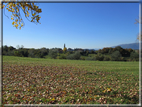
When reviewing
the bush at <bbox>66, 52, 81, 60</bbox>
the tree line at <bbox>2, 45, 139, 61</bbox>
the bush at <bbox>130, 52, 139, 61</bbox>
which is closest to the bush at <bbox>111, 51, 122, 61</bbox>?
the tree line at <bbox>2, 45, 139, 61</bbox>

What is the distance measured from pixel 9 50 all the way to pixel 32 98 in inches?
860

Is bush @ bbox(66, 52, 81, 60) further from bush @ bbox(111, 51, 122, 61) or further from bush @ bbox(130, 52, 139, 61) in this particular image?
bush @ bbox(130, 52, 139, 61)

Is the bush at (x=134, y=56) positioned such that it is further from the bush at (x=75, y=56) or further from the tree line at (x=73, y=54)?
the bush at (x=75, y=56)

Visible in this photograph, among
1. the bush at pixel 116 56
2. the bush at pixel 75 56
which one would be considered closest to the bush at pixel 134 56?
the bush at pixel 116 56

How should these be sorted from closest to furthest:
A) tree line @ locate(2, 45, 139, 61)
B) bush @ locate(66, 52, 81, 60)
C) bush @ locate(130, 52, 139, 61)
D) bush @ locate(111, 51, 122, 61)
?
bush @ locate(130, 52, 139, 61), tree line @ locate(2, 45, 139, 61), bush @ locate(111, 51, 122, 61), bush @ locate(66, 52, 81, 60)

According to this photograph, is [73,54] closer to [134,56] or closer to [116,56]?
[116,56]

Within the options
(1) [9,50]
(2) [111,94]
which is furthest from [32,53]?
(2) [111,94]

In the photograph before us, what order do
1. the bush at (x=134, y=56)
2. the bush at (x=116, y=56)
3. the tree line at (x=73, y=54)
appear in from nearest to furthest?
the bush at (x=134, y=56), the tree line at (x=73, y=54), the bush at (x=116, y=56)

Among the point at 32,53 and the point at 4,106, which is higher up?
the point at 32,53

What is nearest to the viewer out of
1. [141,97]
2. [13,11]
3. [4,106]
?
[4,106]

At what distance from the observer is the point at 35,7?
10.8ft

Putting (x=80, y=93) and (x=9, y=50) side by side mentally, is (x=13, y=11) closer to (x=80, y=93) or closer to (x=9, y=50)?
(x=80, y=93)

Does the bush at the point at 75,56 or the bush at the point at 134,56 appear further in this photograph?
the bush at the point at 75,56

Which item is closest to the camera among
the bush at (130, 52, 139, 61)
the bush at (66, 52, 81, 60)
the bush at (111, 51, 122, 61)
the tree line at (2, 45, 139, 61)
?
the bush at (130, 52, 139, 61)
